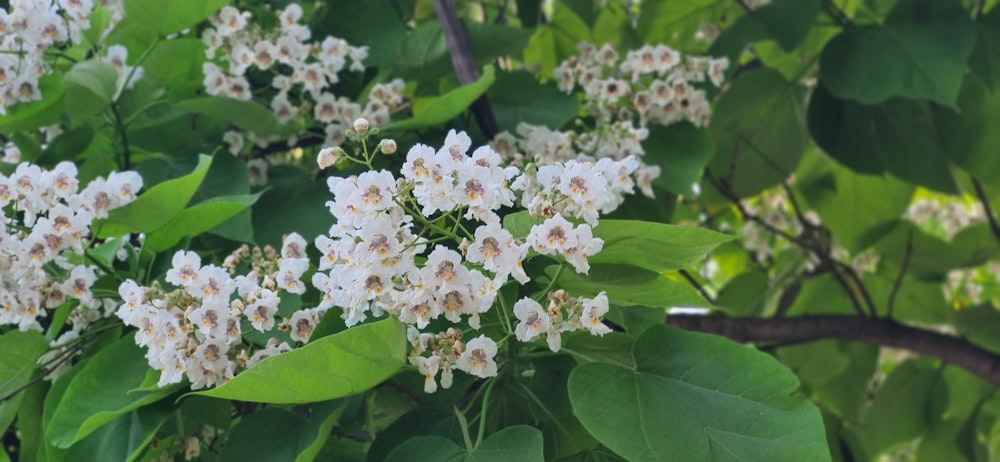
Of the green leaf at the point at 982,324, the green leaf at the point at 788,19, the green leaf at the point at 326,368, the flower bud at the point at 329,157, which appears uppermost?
the flower bud at the point at 329,157

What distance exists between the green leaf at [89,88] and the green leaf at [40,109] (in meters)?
0.03

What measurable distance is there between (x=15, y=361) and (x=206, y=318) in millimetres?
217

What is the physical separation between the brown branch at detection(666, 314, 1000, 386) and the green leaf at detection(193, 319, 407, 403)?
83cm

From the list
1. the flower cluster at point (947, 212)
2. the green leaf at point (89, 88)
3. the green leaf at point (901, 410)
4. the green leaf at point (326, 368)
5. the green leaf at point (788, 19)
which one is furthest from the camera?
the flower cluster at point (947, 212)

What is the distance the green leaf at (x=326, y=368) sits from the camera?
1.88 feet

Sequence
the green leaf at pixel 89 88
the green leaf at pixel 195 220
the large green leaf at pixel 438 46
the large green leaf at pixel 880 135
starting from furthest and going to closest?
the large green leaf at pixel 880 135, the large green leaf at pixel 438 46, the green leaf at pixel 89 88, the green leaf at pixel 195 220

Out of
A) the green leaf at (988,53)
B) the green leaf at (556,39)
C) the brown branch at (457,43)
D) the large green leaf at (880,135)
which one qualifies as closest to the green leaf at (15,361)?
the brown branch at (457,43)

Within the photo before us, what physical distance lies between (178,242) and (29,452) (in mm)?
211

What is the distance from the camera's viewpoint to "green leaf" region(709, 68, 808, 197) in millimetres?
1536

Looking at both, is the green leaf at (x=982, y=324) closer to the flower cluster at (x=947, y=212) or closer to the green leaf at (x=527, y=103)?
the flower cluster at (x=947, y=212)

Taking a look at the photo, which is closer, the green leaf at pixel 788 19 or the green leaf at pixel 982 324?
the green leaf at pixel 788 19

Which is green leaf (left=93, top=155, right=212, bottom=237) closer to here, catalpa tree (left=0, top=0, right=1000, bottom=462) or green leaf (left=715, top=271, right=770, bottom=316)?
catalpa tree (left=0, top=0, right=1000, bottom=462)

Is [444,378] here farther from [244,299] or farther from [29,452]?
[29,452]

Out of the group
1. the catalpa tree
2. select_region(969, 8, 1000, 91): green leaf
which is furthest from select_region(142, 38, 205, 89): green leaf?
select_region(969, 8, 1000, 91): green leaf
